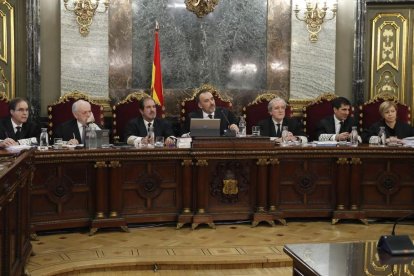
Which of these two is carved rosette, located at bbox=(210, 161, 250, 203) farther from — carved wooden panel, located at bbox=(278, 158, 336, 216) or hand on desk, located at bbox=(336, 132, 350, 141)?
hand on desk, located at bbox=(336, 132, 350, 141)

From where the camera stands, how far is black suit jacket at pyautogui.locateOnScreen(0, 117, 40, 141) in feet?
18.5

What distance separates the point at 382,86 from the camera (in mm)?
7805

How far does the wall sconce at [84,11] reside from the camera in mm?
Answer: 6812

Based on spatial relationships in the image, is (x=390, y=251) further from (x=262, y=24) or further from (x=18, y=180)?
(x=262, y=24)

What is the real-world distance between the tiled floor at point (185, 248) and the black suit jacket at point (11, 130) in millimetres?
1136

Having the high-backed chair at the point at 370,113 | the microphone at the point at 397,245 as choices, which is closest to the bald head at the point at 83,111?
the high-backed chair at the point at 370,113

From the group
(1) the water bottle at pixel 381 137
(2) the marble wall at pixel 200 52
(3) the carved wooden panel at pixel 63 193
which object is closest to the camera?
(3) the carved wooden panel at pixel 63 193

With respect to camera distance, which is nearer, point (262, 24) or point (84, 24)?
point (84, 24)

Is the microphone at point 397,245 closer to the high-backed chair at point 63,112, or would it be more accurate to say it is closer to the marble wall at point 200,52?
the high-backed chair at point 63,112

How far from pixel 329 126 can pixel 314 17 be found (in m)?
1.64

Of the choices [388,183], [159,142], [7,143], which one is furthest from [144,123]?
[388,183]

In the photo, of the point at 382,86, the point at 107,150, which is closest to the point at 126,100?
the point at 107,150

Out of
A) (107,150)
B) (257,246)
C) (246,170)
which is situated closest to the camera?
(257,246)

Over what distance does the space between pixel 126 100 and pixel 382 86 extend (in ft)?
10.9
